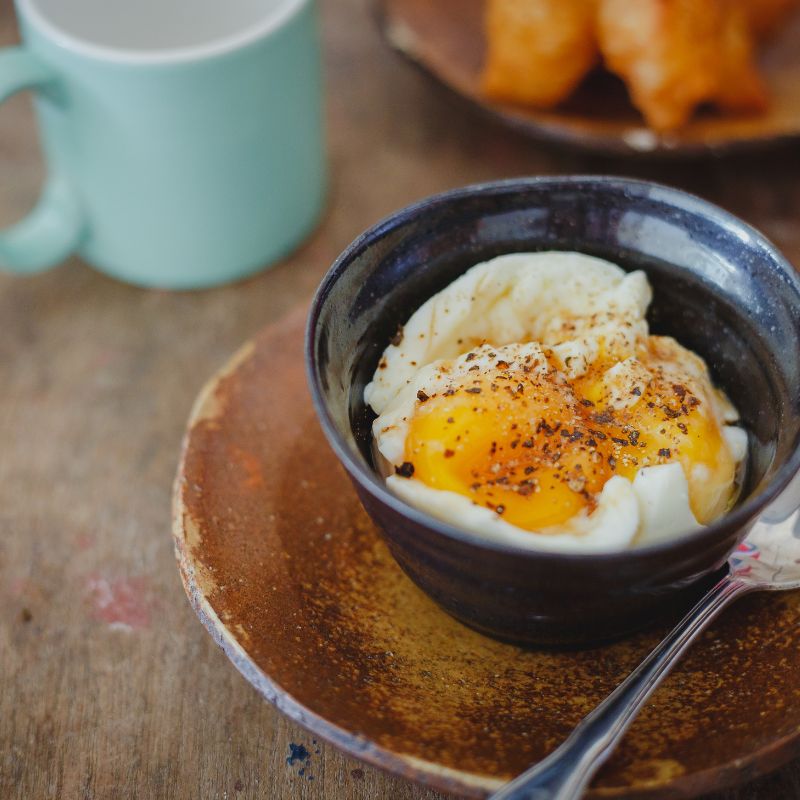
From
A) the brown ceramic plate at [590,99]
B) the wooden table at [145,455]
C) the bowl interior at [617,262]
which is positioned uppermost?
the bowl interior at [617,262]

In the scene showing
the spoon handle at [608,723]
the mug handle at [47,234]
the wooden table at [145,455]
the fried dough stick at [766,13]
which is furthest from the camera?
the fried dough stick at [766,13]

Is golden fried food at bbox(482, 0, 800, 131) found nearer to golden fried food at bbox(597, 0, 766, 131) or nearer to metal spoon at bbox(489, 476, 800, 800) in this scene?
golden fried food at bbox(597, 0, 766, 131)

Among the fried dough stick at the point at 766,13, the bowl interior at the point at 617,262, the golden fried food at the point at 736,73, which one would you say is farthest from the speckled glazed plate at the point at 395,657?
the fried dough stick at the point at 766,13

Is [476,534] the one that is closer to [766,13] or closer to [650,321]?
[650,321]

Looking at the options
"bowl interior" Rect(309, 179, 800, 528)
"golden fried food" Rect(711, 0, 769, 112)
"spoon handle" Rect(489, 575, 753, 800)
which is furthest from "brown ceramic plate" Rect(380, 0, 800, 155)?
"spoon handle" Rect(489, 575, 753, 800)

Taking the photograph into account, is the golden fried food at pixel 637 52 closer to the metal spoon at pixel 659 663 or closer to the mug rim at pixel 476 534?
the mug rim at pixel 476 534

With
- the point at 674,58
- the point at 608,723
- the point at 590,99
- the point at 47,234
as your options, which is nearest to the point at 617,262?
the point at 608,723

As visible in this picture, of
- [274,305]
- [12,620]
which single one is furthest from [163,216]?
[12,620]
